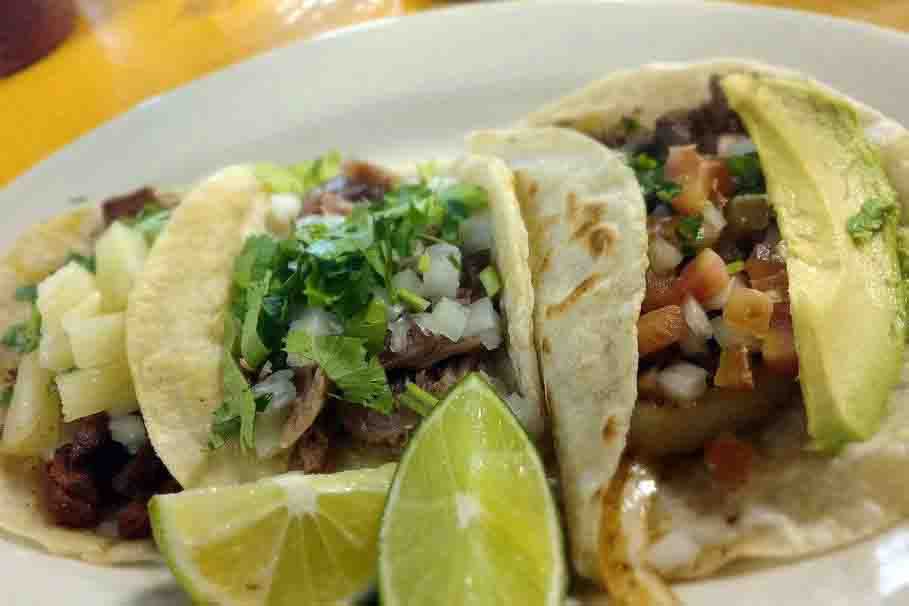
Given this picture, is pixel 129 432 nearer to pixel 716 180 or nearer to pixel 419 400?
pixel 419 400

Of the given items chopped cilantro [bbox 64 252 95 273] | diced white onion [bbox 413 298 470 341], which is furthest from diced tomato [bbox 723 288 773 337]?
chopped cilantro [bbox 64 252 95 273]

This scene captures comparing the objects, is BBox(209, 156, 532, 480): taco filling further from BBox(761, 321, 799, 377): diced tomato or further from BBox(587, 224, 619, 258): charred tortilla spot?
BBox(761, 321, 799, 377): diced tomato

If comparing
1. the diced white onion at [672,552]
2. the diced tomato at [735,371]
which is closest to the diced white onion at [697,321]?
the diced tomato at [735,371]

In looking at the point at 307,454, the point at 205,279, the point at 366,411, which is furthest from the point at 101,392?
the point at 366,411

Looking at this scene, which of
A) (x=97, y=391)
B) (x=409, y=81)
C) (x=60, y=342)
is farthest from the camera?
(x=409, y=81)

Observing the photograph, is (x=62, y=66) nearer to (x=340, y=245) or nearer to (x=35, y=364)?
(x=35, y=364)

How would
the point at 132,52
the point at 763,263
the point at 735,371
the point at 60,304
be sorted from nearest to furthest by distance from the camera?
the point at 735,371, the point at 763,263, the point at 60,304, the point at 132,52

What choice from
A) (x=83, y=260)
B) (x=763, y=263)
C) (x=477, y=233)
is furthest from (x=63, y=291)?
(x=763, y=263)
